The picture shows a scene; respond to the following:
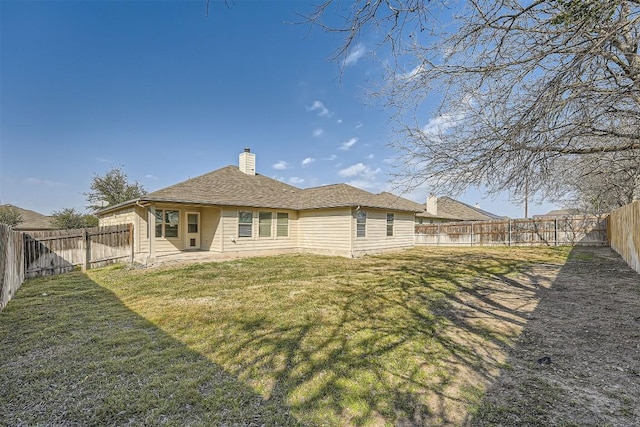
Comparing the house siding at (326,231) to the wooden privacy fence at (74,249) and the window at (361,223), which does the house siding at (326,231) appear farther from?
the wooden privacy fence at (74,249)

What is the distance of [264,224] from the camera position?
46.3 feet

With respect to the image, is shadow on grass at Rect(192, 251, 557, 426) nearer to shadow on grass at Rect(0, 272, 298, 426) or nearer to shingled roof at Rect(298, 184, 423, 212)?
shadow on grass at Rect(0, 272, 298, 426)

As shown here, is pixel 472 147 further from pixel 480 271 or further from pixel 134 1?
pixel 134 1

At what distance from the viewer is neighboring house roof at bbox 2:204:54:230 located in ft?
89.8

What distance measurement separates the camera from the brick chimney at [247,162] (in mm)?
17062

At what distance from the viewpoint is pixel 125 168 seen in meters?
26.6

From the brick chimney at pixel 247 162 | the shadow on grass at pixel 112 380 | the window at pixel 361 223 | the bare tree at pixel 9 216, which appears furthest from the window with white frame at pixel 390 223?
the bare tree at pixel 9 216

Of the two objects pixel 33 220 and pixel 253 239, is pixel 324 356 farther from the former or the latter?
pixel 33 220

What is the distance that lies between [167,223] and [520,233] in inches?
806

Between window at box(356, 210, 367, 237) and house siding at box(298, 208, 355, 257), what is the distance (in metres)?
0.60

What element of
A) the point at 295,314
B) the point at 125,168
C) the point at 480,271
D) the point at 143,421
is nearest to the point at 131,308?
the point at 295,314

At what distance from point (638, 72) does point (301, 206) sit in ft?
42.2

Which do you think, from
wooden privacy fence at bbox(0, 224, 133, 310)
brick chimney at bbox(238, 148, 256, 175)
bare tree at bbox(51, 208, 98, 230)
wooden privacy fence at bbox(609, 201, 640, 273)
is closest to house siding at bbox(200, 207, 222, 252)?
wooden privacy fence at bbox(0, 224, 133, 310)

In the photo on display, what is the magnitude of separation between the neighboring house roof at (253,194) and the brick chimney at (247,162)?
31cm
